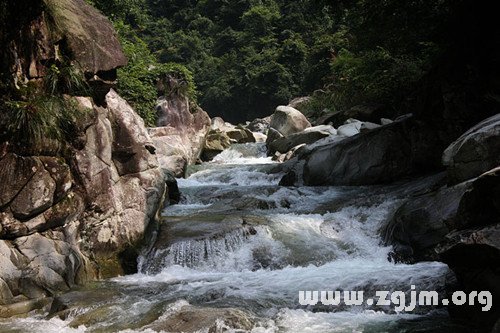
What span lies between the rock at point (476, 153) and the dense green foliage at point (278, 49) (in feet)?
19.9

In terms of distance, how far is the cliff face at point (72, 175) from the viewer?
699 centimetres

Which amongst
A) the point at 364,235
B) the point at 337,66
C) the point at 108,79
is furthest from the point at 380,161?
the point at 337,66

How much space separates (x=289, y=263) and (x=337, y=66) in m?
20.4

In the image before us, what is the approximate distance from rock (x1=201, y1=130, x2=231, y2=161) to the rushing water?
9697mm

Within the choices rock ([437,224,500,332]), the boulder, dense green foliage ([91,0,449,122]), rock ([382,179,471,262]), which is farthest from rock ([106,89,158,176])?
rock ([437,224,500,332])

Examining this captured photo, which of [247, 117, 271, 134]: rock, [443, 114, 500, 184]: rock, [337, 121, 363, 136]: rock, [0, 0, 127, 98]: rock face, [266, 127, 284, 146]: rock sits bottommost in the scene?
[247, 117, 271, 134]: rock

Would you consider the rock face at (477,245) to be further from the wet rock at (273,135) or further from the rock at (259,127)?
the rock at (259,127)

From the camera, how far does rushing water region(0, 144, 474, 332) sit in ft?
18.8

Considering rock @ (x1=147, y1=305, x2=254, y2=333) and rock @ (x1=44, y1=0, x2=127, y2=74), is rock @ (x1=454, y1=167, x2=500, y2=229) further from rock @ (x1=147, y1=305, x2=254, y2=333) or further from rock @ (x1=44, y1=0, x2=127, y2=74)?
rock @ (x1=44, y1=0, x2=127, y2=74)

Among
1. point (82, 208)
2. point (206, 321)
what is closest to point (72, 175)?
point (82, 208)

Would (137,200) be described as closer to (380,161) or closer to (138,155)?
(138,155)

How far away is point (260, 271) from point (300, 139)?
40.6 ft

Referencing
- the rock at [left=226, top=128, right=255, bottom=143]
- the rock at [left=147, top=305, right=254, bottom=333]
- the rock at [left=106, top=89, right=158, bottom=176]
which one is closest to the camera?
the rock at [left=147, top=305, right=254, bottom=333]

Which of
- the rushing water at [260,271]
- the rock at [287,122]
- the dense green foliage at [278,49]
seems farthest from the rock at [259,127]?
the rushing water at [260,271]
